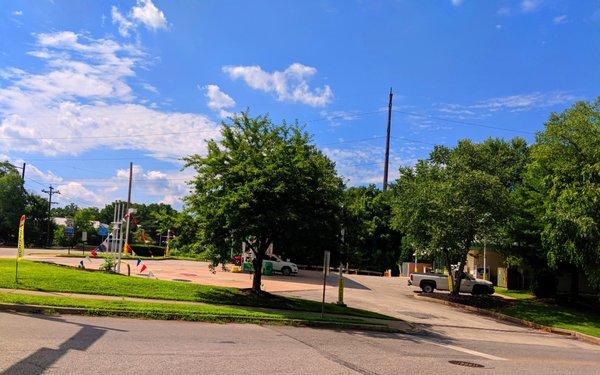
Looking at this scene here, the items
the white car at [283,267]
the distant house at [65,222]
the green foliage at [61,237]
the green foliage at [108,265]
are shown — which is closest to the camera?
the green foliage at [108,265]

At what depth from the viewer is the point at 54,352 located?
345 inches

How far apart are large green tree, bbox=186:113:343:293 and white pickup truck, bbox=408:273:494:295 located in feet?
53.6

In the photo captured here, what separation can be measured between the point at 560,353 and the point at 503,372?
244 inches

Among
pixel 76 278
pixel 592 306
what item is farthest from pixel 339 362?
pixel 592 306

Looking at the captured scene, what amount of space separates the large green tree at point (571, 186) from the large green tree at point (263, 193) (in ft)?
38.3

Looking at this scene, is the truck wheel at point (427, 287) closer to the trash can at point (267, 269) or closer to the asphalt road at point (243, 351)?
the trash can at point (267, 269)

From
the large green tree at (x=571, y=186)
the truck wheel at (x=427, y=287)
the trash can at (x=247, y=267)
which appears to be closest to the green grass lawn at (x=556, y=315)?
the large green tree at (x=571, y=186)

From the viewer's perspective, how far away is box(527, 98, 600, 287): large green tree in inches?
976

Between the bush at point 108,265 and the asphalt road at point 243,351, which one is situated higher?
the bush at point 108,265

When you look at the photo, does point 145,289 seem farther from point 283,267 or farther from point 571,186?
point 283,267

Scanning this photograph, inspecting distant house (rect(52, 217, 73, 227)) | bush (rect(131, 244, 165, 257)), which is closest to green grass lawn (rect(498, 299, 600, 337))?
bush (rect(131, 244, 165, 257))

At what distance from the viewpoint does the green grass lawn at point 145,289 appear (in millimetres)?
18438

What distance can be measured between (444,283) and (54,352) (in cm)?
3028

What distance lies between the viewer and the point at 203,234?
19109 mm
